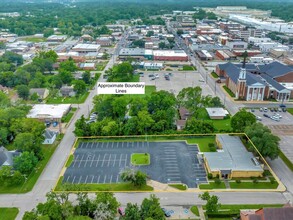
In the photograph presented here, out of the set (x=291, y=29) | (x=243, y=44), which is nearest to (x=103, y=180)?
(x=243, y=44)

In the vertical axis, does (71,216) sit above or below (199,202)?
above

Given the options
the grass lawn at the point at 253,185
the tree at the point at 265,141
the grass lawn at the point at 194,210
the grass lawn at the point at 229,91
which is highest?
the tree at the point at 265,141

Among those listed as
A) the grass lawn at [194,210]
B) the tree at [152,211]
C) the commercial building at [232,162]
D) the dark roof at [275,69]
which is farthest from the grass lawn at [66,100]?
the dark roof at [275,69]

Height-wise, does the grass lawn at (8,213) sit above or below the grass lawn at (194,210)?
above

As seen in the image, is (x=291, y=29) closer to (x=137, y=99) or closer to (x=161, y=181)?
(x=137, y=99)

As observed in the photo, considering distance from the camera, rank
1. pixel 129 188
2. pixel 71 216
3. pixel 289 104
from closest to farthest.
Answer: pixel 71 216 < pixel 129 188 < pixel 289 104

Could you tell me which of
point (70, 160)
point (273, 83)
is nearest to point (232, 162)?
point (70, 160)

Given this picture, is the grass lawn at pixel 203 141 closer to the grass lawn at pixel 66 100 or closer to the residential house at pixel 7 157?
the residential house at pixel 7 157
